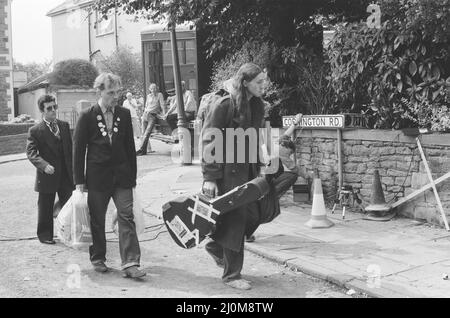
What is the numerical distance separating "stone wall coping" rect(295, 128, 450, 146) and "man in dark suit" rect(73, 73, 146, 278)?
3.55 metres

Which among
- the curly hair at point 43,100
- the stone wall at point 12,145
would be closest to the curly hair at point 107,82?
the curly hair at point 43,100

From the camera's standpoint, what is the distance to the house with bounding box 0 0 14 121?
114ft

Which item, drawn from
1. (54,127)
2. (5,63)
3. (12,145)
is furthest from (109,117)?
(5,63)

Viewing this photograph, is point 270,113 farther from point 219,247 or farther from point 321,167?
point 219,247

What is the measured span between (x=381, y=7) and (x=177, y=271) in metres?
4.34

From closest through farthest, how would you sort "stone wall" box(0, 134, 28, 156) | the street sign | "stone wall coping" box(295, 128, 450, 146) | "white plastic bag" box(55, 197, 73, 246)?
1. "white plastic bag" box(55, 197, 73, 246)
2. "stone wall coping" box(295, 128, 450, 146)
3. the street sign
4. "stone wall" box(0, 134, 28, 156)

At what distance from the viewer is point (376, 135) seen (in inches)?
310

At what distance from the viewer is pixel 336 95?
28.6 ft

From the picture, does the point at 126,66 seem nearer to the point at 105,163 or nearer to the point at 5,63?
the point at 5,63

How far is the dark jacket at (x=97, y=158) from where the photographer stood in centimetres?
554

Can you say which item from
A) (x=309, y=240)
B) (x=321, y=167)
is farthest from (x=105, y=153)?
(x=321, y=167)

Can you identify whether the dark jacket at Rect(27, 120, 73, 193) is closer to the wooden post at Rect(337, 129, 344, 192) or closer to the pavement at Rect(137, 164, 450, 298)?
the pavement at Rect(137, 164, 450, 298)

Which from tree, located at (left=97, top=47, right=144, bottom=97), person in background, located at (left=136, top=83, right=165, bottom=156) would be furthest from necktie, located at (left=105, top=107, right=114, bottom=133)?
tree, located at (left=97, top=47, right=144, bottom=97)
